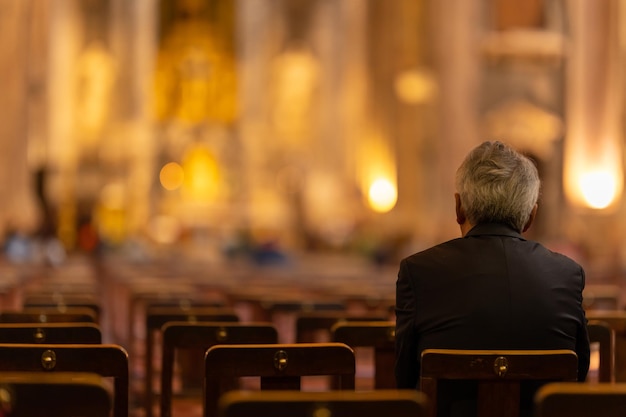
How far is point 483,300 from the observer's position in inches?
154

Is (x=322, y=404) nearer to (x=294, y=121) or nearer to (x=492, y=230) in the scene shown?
(x=492, y=230)

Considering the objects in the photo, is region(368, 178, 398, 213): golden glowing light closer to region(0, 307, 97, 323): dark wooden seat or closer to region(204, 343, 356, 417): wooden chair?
region(0, 307, 97, 323): dark wooden seat

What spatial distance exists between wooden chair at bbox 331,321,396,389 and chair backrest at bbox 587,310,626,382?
961mm

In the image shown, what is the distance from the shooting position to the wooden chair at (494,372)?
3746mm

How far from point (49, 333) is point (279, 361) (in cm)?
113

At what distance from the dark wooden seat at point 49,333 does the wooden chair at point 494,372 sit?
1469 millimetres

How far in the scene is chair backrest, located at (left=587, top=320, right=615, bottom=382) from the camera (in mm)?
4969

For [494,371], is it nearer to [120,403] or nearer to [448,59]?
[120,403]

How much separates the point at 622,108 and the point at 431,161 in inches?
318

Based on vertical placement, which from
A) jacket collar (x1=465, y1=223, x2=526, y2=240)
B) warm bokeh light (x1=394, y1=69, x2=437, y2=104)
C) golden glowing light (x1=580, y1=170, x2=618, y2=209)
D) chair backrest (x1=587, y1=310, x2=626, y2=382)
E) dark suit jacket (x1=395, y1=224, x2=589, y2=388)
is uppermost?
warm bokeh light (x1=394, y1=69, x2=437, y2=104)

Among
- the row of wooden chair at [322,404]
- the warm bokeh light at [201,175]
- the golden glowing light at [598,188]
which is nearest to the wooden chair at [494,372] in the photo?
the row of wooden chair at [322,404]

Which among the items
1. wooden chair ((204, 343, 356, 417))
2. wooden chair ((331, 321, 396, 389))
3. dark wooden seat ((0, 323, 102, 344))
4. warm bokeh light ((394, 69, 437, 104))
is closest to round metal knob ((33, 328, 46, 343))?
dark wooden seat ((0, 323, 102, 344))

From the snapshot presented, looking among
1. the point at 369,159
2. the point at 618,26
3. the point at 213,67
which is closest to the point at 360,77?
the point at 369,159

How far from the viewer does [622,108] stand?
19.0 meters
